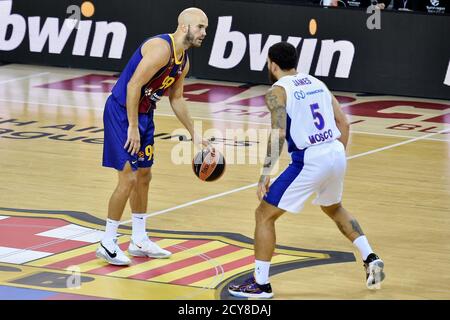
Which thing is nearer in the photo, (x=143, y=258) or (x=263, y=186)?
(x=263, y=186)

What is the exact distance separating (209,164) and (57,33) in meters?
12.0

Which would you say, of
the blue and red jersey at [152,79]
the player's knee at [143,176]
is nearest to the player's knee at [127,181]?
the player's knee at [143,176]

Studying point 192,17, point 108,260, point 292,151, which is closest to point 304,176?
point 292,151

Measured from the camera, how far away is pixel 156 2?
810 inches

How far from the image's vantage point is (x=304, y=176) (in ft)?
28.5

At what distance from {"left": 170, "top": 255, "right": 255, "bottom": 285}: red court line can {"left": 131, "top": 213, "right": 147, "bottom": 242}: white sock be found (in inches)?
32.9

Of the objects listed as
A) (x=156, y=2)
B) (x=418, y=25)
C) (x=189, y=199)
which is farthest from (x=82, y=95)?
(x=189, y=199)

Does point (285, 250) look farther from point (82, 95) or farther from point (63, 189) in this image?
point (82, 95)

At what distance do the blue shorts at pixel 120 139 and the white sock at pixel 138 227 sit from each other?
0.49m

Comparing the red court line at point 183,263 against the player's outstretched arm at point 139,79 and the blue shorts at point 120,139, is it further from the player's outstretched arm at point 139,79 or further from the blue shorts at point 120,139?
the player's outstretched arm at point 139,79

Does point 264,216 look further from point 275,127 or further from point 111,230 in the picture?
point 111,230

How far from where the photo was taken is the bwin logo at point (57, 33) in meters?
21.0

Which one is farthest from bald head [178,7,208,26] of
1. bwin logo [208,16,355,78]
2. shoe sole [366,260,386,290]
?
bwin logo [208,16,355,78]

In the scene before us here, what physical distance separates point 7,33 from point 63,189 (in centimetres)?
993
